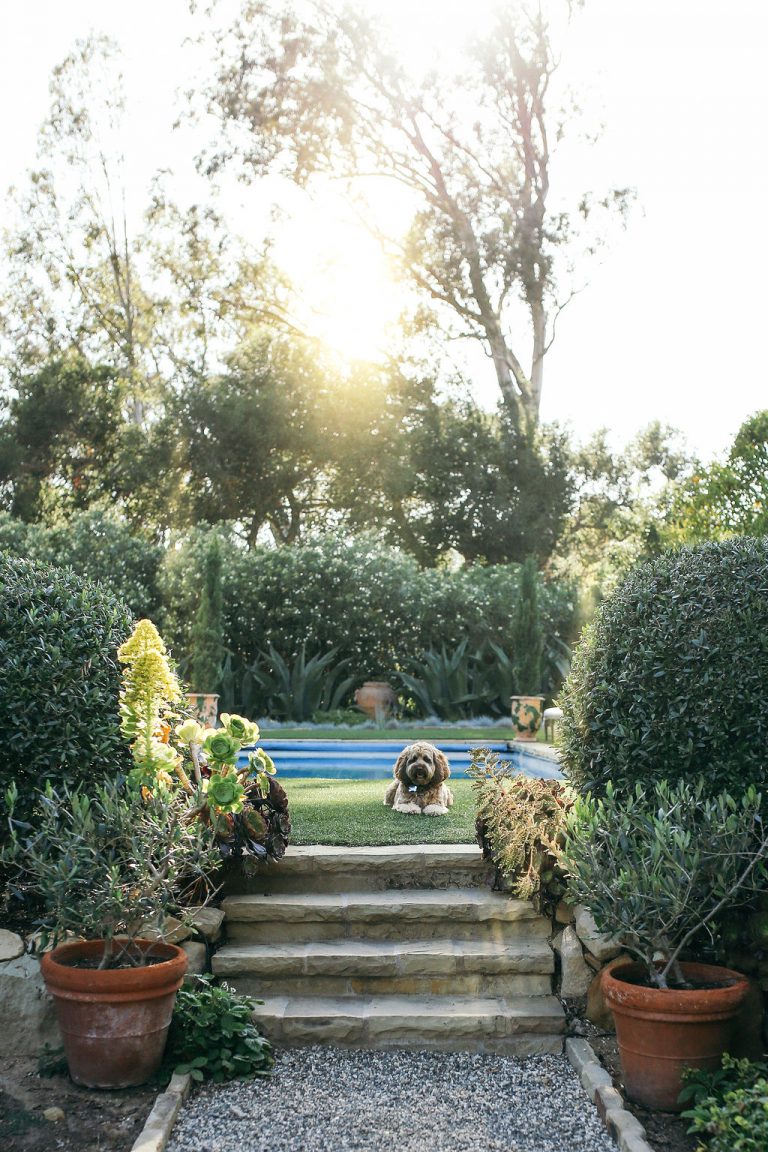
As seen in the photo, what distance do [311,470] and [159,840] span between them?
Result: 2011 cm

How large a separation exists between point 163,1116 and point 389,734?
9438 millimetres

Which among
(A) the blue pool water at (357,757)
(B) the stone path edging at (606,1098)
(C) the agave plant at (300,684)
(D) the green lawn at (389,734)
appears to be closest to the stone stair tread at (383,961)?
(B) the stone path edging at (606,1098)

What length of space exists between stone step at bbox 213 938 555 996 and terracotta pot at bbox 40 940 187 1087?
0.81 metres

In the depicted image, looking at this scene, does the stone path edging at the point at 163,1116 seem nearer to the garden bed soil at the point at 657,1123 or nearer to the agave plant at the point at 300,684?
the garden bed soil at the point at 657,1123

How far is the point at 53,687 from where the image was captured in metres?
4.72

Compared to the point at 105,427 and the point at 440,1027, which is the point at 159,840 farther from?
the point at 105,427

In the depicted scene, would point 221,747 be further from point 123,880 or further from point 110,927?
point 110,927

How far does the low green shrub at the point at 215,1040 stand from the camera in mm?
4215

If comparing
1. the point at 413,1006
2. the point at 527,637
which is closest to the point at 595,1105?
the point at 413,1006

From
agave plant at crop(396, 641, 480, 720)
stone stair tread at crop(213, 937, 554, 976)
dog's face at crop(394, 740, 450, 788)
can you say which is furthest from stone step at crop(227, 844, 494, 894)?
agave plant at crop(396, 641, 480, 720)

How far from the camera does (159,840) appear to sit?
A: 4191mm

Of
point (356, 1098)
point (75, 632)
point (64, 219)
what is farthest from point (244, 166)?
point (356, 1098)

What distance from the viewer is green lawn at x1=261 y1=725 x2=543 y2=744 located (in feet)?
42.4

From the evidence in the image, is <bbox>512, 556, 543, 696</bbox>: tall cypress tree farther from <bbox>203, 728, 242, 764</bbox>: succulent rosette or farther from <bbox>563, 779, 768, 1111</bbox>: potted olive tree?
<bbox>563, 779, 768, 1111</bbox>: potted olive tree
